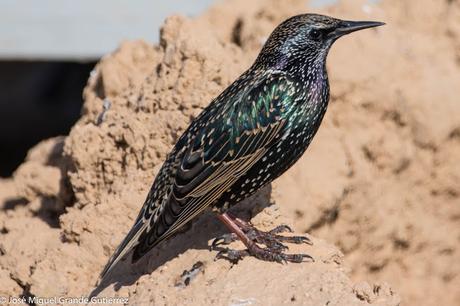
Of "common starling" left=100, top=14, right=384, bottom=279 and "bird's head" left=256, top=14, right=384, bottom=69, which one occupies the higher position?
"bird's head" left=256, top=14, right=384, bottom=69

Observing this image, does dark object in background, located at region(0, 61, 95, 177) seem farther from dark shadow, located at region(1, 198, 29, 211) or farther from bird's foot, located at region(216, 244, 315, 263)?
bird's foot, located at region(216, 244, 315, 263)

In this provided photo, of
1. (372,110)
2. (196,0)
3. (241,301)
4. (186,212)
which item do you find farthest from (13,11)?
(241,301)

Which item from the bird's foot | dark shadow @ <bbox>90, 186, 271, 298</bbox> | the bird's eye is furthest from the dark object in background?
the bird's foot

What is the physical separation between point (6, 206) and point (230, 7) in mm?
1878

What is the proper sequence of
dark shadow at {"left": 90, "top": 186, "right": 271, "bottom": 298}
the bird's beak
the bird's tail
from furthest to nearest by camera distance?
the bird's beak
dark shadow at {"left": 90, "top": 186, "right": 271, "bottom": 298}
the bird's tail

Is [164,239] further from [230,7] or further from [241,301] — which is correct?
[230,7]

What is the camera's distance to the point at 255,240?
17.9ft

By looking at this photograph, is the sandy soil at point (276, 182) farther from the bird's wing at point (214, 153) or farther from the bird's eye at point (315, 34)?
the bird's eye at point (315, 34)

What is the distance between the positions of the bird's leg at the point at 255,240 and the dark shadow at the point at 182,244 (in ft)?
0.34

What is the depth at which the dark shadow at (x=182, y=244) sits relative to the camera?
18.2 feet

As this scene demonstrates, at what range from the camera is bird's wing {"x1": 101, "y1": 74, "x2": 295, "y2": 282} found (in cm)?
545

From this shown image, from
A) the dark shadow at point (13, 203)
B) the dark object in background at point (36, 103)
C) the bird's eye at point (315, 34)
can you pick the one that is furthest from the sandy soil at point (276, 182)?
the dark object in background at point (36, 103)

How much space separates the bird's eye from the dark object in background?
7076mm

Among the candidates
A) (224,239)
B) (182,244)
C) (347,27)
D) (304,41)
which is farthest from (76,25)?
(224,239)
